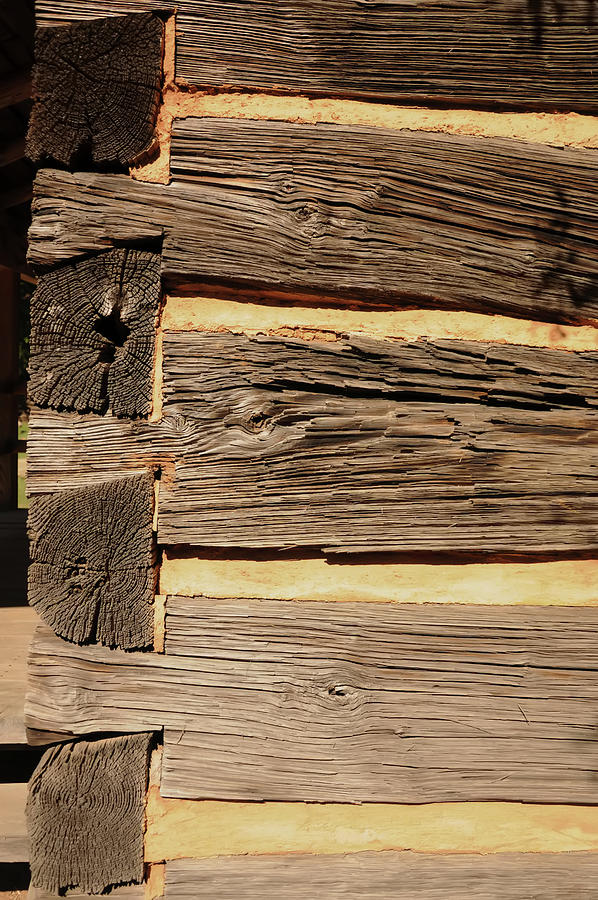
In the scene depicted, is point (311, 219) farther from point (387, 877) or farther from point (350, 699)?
point (387, 877)

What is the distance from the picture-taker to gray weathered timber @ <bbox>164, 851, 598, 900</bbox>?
1401mm

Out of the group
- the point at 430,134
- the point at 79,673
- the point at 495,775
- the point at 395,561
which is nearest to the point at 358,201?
the point at 430,134

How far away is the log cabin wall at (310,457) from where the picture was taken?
1.40m

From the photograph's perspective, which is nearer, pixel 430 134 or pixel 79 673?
pixel 79 673

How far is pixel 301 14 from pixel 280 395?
90cm

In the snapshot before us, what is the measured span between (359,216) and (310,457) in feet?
1.92

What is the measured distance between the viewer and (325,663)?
1.44 metres

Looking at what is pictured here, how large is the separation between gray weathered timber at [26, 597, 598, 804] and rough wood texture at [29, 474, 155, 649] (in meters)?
0.06

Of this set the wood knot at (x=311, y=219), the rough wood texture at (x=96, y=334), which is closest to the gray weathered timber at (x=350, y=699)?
the rough wood texture at (x=96, y=334)

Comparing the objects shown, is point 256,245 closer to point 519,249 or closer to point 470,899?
point 519,249

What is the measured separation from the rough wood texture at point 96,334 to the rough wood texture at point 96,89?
0.25 meters

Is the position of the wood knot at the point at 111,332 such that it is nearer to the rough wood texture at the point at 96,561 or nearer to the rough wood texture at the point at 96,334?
the rough wood texture at the point at 96,334

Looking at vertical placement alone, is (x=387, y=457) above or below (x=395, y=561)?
above

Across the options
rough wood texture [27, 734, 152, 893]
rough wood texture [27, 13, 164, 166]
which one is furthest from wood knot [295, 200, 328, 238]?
rough wood texture [27, 734, 152, 893]
